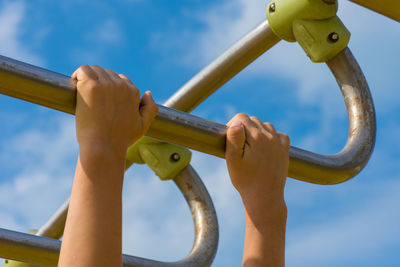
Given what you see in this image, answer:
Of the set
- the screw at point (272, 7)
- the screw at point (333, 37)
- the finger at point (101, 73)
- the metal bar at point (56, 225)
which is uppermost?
the screw at point (272, 7)

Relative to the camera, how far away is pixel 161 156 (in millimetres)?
1410

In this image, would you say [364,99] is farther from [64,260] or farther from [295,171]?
[64,260]

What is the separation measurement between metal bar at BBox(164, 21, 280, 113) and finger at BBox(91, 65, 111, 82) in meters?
0.37

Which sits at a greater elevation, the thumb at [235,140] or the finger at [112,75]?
the finger at [112,75]

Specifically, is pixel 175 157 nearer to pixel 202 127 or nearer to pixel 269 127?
pixel 269 127

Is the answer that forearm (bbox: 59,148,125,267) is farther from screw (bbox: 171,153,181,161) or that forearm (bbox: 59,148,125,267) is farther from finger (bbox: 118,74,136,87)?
screw (bbox: 171,153,181,161)

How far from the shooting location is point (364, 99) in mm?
1120

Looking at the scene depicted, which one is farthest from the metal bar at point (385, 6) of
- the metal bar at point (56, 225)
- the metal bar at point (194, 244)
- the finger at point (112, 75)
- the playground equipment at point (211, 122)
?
the metal bar at point (56, 225)

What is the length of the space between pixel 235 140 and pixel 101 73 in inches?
8.2

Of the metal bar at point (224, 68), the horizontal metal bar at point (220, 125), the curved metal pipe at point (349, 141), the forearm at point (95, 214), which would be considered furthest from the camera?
the metal bar at point (224, 68)

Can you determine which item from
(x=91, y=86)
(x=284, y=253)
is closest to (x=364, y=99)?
(x=284, y=253)

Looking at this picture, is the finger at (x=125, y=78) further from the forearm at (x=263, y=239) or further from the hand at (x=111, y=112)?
the forearm at (x=263, y=239)

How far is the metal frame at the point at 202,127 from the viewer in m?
0.82

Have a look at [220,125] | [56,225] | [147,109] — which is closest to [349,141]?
[220,125]
